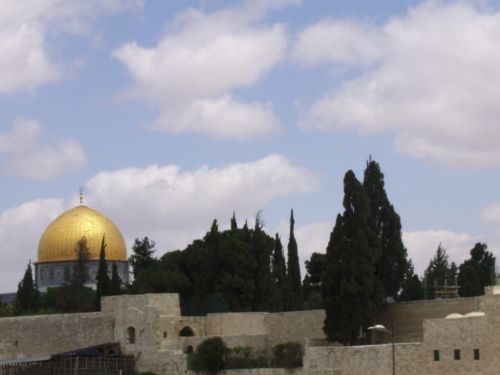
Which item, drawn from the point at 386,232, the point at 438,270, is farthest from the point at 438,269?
the point at 386,232

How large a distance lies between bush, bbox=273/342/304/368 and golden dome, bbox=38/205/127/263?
2717 cm

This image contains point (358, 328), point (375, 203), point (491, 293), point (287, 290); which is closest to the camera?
point (491, 293)

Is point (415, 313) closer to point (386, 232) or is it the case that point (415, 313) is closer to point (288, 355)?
point (386, 232)

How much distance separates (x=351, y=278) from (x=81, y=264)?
2748 cm

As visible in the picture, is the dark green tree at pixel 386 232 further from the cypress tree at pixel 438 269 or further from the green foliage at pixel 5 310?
→ the green foliage at pixel 5 310

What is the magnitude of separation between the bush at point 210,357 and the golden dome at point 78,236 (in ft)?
87.0

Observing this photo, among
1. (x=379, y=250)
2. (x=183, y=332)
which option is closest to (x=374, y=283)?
(x=379, y=250)

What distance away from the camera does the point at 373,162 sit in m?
41.2

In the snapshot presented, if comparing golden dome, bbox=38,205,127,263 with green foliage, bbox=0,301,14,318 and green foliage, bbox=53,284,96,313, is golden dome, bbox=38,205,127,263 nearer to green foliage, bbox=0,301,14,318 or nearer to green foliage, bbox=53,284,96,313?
green foliage, bbox=0,301,14,318

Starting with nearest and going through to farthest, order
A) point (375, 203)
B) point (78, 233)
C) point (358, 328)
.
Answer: point (358, 328)
point (375, 203)
point (78, 233)

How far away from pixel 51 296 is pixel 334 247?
22.5m

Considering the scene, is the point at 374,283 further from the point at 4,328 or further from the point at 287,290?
the point at 4,328

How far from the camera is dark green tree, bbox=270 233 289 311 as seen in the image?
45844 millimetres

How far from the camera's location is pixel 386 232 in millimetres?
40031
